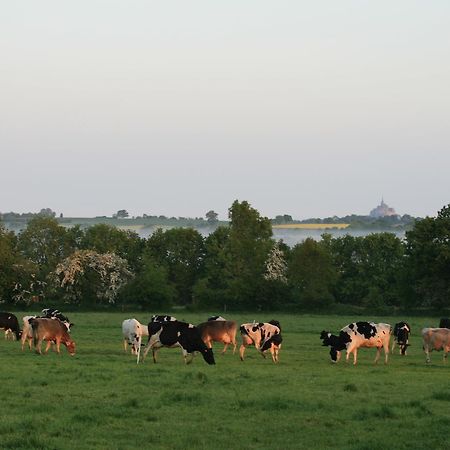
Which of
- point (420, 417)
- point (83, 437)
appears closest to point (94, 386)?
point (83, 437)

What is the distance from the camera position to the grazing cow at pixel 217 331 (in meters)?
33.8

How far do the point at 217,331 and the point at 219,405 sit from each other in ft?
50.4

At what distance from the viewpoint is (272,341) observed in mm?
30922

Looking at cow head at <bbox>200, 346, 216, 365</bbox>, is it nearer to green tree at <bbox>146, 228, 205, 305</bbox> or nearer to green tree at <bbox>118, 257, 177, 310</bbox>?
green tree at <bbox>118, 257, 177, 310</bbox>

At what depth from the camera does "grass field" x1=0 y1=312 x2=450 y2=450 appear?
15289mm

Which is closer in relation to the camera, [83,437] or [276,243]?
[83,437]

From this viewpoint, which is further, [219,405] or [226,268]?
[226,268]

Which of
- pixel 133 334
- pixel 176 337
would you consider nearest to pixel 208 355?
pixel 176 337

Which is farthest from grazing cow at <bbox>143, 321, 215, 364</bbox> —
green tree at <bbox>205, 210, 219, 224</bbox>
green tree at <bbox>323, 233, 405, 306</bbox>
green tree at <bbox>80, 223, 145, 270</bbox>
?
green tree at <bbox>205, 210, 219, 224</bbox>

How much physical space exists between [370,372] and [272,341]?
4.78 metres

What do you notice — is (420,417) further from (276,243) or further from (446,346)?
(276,243)

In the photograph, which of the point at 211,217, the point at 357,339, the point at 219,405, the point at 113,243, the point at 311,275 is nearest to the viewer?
the point at 219,405

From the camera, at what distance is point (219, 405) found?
18750 mm

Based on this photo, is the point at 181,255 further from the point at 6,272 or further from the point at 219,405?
the point at 219,405
